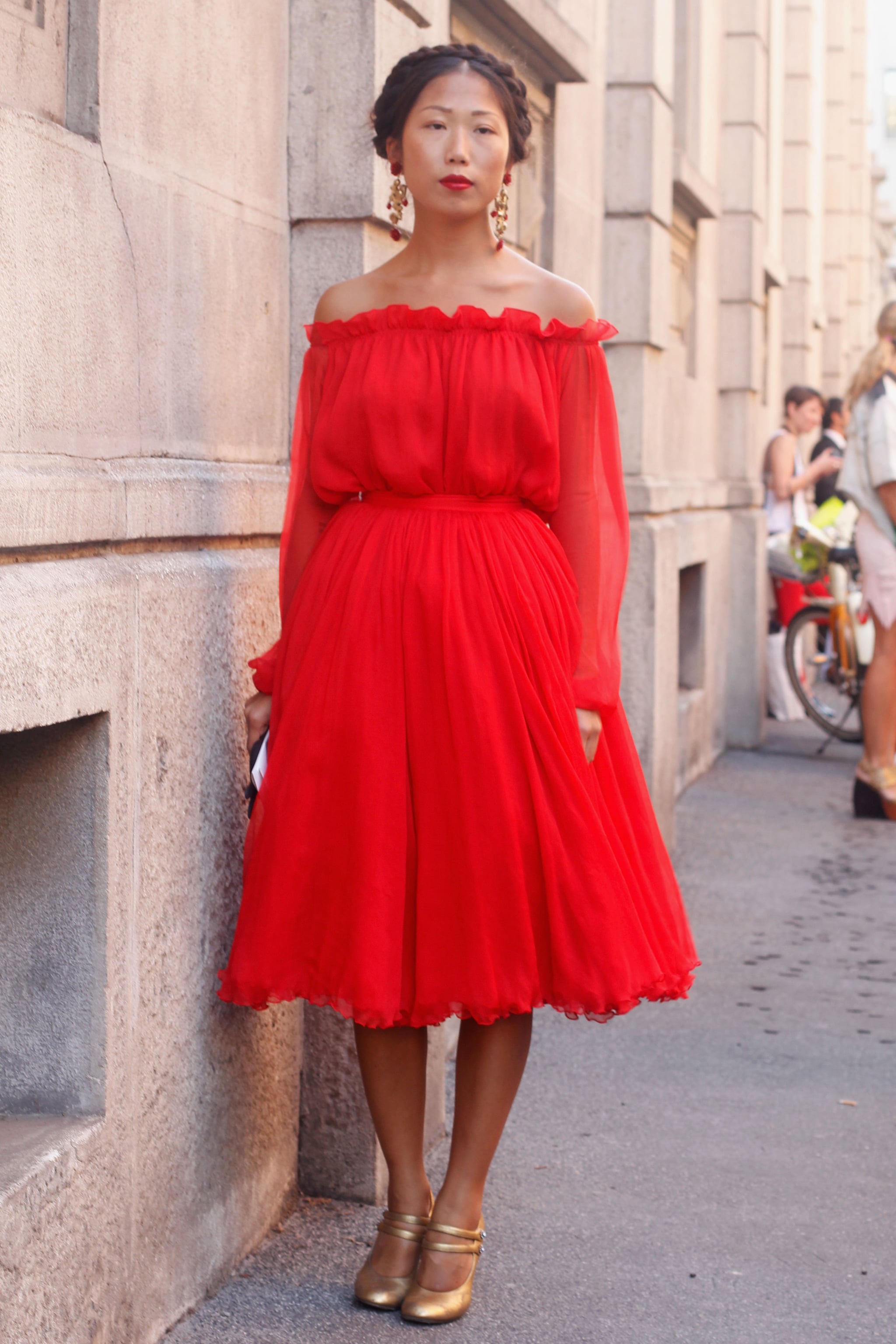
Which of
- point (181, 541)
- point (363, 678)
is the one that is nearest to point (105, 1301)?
point (363, 678)

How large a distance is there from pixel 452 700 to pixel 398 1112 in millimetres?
788

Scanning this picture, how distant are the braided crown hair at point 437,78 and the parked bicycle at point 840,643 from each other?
6.38 m

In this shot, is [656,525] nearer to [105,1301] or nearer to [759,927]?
[759,927]

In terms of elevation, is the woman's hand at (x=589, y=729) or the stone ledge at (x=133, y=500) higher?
the stone ledge at (x=133, y=500)

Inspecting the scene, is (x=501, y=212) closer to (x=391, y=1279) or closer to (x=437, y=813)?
(x=437, y=813)

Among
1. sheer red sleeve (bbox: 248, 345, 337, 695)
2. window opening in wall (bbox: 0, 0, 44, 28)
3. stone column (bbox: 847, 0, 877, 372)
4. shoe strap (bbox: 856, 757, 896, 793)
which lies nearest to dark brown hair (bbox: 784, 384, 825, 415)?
shoe strap (bbox: 856, 757, 896, 793)

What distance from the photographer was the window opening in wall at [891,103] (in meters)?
57.6

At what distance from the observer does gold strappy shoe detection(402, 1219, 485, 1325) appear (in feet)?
10.0

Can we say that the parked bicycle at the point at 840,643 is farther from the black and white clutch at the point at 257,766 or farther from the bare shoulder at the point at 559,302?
the black and white clutch at the point at 257,766

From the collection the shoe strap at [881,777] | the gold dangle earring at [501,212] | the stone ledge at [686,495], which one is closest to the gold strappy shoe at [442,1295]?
the gold dangle earring at [501,212]

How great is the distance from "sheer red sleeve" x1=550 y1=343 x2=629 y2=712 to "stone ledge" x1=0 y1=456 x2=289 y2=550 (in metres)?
0.62

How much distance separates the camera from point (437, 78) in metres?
3.01

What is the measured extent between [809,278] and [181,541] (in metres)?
13.4

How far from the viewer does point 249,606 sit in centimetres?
336
